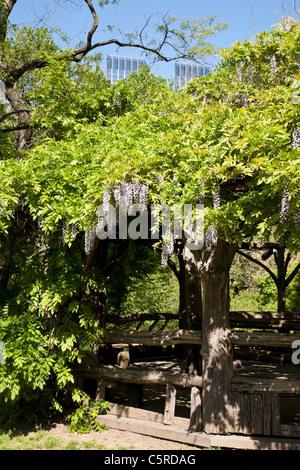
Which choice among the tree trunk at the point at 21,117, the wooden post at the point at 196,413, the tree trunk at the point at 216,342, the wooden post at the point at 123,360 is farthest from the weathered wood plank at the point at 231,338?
the tree trunk at the point at 21,117

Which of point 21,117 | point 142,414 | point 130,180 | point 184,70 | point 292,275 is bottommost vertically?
point 142,414

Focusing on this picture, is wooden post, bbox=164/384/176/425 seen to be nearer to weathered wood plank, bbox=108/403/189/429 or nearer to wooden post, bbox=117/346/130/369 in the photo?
weathered wood plank, bbox=108/403/189/429

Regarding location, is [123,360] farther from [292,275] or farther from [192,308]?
[292,275]

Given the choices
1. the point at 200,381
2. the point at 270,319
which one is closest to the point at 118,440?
the point at 200,381

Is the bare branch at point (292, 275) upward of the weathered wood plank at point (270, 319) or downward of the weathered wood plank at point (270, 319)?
upward

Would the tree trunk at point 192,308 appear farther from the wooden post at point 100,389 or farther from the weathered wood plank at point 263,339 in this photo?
the wooden post at point 100,389

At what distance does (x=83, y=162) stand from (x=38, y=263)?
5.45ft

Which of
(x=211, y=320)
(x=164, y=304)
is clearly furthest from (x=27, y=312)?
(x=164, y=304)

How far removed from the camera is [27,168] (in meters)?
6.23

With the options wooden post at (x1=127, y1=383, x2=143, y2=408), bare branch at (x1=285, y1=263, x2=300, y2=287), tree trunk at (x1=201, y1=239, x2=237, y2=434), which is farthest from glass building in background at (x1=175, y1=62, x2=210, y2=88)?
wooden post at (x1=127, y1=383, x2=143, y2=408)

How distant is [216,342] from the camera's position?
6.20 m

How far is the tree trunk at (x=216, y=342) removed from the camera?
5.98m
